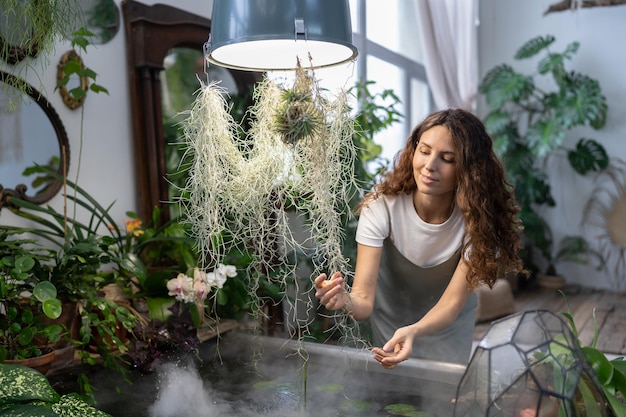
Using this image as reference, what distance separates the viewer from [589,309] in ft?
16.0

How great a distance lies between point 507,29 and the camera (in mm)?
6059

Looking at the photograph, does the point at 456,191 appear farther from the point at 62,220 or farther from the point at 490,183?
the point at 62,220

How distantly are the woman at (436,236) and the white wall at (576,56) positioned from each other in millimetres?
4479

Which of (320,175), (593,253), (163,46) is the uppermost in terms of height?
Answer: (163,46)

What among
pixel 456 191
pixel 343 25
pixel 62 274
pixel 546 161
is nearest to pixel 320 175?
pixel 343 25

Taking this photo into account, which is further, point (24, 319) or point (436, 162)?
point (436, 162)

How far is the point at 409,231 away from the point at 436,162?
0.26 m

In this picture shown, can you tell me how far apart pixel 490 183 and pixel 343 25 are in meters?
0.66

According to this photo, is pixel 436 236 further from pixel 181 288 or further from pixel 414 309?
pixel 181 288

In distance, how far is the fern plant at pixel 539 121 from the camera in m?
5.17

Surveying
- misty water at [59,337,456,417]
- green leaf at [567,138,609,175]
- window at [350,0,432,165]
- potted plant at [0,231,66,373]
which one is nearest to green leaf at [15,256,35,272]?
potted plant at [0,231,66,373]

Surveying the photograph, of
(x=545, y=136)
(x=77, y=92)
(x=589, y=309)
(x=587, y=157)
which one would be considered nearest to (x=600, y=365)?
(x=77, y=92)

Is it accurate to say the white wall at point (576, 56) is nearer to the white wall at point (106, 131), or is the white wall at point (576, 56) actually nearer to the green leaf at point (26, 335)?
the white wall at point (106, 131)

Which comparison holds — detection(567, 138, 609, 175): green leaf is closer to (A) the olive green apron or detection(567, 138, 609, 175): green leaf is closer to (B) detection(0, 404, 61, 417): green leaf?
(A) the olive green apron
